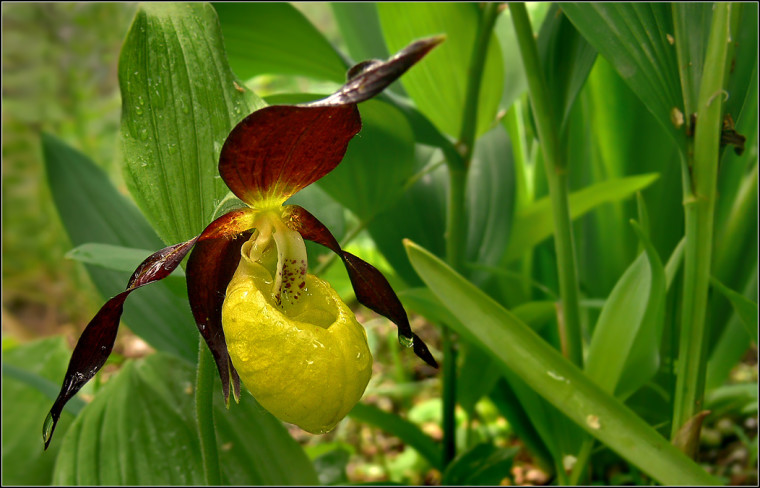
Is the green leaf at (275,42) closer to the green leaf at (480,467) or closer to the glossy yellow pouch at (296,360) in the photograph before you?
the glossy yellow pouch at (296,360)

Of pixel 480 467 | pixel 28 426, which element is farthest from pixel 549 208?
pixel 28 426

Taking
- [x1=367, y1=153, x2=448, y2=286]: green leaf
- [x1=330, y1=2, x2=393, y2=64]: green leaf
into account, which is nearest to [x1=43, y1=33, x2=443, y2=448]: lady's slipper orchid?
[x1=367, y1=153, x2=448, y2=286]: green leaf

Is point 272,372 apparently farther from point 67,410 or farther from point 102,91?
point 102,91

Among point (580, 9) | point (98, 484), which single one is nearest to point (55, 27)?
point (98, 484)

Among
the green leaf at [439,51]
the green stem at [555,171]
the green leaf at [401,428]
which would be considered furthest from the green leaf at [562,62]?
the green leaf at [401,428]

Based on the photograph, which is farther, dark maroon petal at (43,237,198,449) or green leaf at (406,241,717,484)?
green leaf at (406,241,717,484)

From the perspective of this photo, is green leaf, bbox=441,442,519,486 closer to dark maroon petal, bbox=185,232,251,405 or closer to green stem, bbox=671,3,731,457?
green stem, bbox=671,3,731,457
